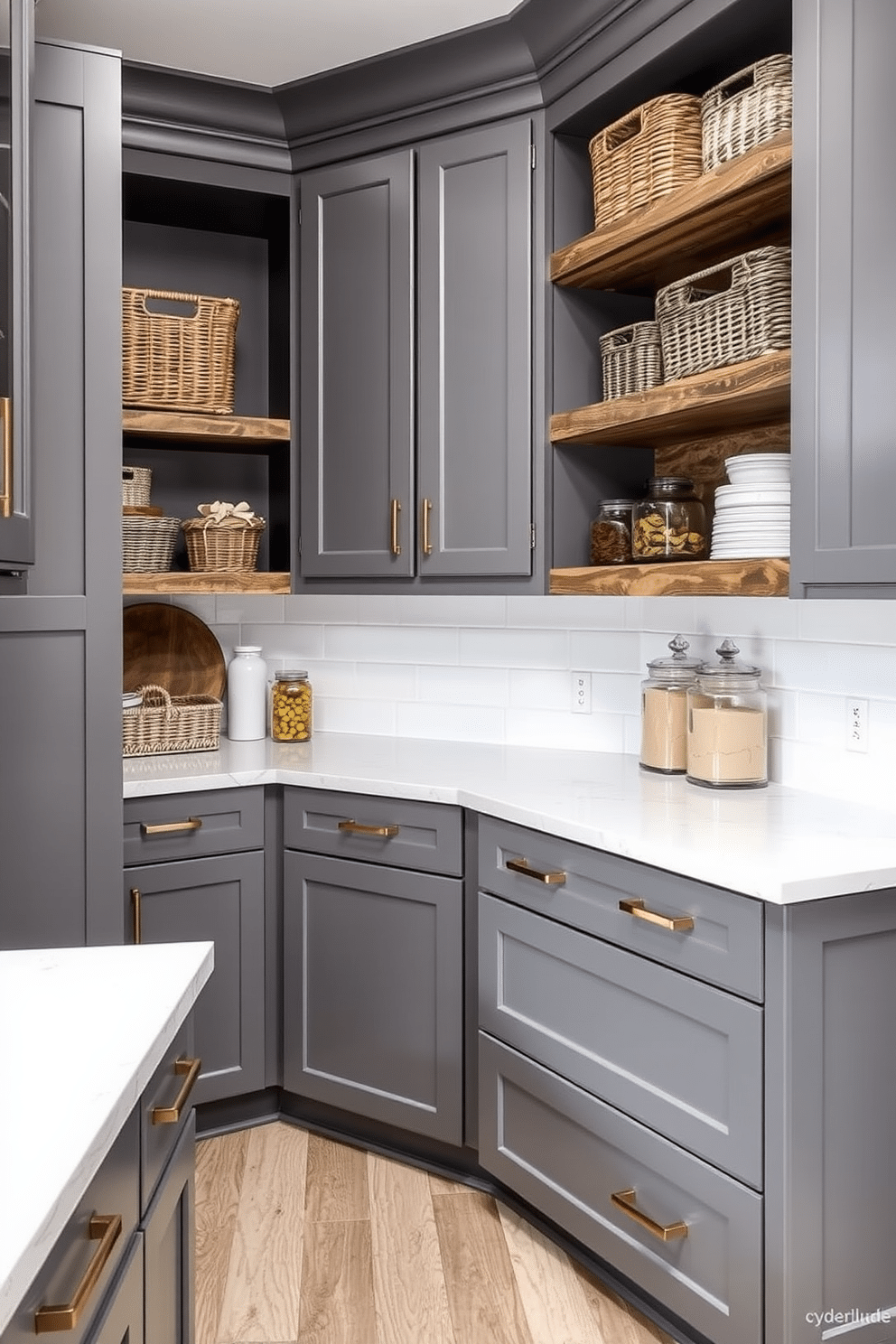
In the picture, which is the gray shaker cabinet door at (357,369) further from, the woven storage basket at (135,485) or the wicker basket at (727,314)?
the wicker basket at (727,314)

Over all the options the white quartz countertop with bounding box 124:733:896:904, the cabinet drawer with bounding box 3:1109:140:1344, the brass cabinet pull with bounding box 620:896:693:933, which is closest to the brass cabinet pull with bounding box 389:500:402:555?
the white quartz countertop with bounding box 124:733:896:904

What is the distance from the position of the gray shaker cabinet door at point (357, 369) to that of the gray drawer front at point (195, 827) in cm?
63

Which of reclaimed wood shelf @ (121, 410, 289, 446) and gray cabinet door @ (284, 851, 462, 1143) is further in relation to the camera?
reclaimed wood shelf @ (121, 410, 289, 446)

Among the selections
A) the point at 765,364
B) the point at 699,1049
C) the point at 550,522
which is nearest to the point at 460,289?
the point at 550,522

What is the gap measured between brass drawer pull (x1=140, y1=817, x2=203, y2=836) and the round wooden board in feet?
2.09

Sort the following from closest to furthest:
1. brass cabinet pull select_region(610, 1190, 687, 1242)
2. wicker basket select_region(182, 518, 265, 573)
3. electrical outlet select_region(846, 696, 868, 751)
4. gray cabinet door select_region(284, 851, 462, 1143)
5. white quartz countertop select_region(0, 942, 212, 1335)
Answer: white quartz countertop select_region(0, 942, 212, 1335), brass cabinet pull select_region(610, 1190, 687, 1242), electrical outlet select_region(846, 696, 868, 751), gray cabinet door select_region(284, 851, 462, 1143), wicker basket select_region(182, 518, 265, 573)

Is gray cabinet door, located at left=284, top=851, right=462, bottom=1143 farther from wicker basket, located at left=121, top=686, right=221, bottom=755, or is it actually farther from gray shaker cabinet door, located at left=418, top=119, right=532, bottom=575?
gray shaker cabinet door, located at left=418, top=119, right=532, bottom=575

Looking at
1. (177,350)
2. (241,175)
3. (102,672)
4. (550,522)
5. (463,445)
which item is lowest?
(102,672)

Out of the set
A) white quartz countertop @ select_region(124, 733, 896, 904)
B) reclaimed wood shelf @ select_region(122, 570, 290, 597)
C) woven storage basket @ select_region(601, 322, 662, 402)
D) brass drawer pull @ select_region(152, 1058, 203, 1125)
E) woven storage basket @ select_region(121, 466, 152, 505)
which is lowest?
brass drawer pull @ select_region(152, 1058, 203, 1125)

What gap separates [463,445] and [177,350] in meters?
0.79

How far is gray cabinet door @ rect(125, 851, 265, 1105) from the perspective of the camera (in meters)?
2.64

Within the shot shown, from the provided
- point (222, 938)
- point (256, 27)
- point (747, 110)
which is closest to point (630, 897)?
point (222, 938)

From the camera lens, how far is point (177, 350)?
9.30 feet

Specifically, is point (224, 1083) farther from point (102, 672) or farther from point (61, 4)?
point (61, 4)
